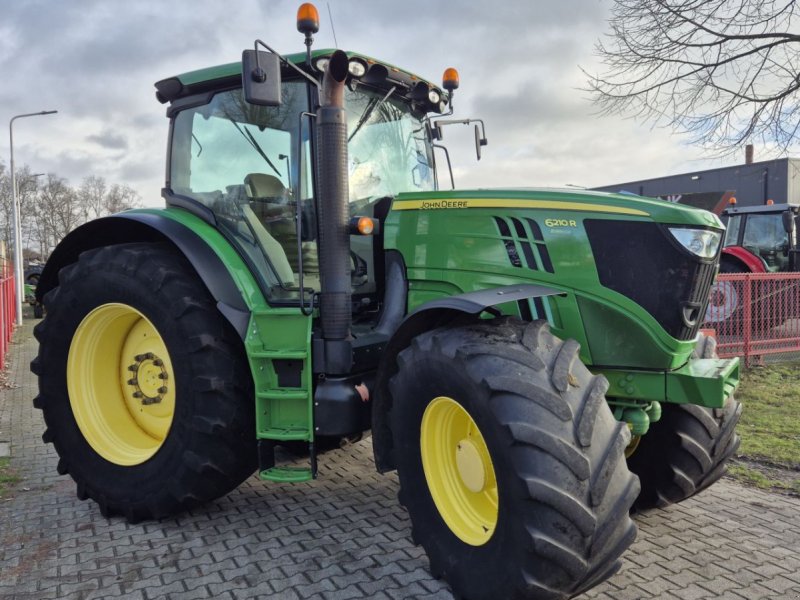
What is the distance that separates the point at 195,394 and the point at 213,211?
3.79ft

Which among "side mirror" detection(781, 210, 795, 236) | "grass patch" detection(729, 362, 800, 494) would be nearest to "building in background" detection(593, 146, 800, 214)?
"side mirror" detection(781, 210, 795, 236)

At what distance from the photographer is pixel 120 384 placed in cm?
420

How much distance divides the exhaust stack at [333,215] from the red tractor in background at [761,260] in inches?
261

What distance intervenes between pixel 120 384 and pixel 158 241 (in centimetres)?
97

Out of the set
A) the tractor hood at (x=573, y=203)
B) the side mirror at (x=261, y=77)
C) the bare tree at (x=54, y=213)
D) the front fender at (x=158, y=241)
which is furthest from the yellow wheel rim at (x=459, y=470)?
the bare tree at (x=54, y=213)

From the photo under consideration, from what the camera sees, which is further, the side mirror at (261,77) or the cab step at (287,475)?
the cab step at (287,475)

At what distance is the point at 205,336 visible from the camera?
11.5 ft

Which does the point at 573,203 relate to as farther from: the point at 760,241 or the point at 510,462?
the point at 760,241

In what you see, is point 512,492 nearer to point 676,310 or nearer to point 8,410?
point 676,310

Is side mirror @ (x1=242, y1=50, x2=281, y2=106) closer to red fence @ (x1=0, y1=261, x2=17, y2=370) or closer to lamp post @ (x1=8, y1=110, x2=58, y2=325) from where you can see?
red fence @ (x1=0, y1=261, x2=17, y2=370)

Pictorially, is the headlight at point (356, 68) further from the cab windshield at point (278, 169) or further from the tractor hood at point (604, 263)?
the tractor hood at point (604, 263)

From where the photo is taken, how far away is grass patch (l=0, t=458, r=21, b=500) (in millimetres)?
4305

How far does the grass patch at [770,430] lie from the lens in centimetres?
449

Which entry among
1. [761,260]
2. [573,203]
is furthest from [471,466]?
[761,260]
